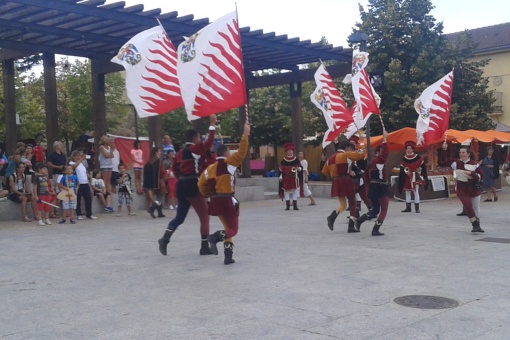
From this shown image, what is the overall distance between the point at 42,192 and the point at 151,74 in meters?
5.07

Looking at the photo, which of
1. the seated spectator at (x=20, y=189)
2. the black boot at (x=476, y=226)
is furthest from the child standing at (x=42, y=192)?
the black boot at (x=476, y=226)

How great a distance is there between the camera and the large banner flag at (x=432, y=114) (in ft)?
48.6

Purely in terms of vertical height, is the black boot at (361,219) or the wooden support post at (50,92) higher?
the wooden support post at (50,92)

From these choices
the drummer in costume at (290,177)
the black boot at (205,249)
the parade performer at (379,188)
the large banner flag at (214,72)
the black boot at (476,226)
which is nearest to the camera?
the large banner flag at (214,72)

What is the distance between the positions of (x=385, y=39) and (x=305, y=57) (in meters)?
8.57

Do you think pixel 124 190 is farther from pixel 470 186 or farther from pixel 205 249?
pixel 470 186

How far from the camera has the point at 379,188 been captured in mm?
11883

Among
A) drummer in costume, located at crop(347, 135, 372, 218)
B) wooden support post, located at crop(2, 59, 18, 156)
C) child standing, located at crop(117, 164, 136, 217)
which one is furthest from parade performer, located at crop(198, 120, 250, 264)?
wooden support post, located at crop(2, 59, 18, 156)

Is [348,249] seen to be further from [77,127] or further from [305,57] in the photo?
[77,127]

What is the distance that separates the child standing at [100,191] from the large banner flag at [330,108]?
5.95m

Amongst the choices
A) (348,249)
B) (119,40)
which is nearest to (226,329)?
(348,249)

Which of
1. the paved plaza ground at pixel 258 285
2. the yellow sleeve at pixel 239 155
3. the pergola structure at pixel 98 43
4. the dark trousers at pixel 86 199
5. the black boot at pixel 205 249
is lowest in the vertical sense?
the paved plaza ground at pixel 258 285

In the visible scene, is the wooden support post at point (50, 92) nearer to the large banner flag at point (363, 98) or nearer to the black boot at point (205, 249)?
the large banner flag at point (363, 98)

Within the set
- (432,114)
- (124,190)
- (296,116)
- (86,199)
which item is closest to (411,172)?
(432,114)
